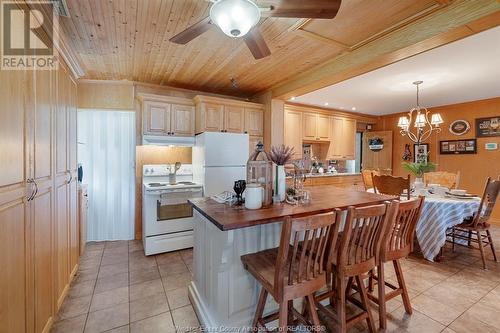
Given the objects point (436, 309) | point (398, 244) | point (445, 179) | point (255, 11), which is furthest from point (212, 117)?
point (445, 179)

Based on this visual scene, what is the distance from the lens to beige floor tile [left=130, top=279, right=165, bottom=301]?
2.20 m

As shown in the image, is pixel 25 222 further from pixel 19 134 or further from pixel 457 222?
pixel 457 222

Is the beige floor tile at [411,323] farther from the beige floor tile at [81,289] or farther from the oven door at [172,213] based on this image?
the beige floor tile at [81,289]

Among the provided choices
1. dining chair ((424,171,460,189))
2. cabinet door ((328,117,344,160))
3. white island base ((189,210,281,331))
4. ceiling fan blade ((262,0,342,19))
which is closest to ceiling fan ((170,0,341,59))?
ceiling fan blade ((262,0,342,19))

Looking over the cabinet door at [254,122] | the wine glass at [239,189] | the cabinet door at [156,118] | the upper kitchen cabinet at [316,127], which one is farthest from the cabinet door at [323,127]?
the wine glass at [239,189]

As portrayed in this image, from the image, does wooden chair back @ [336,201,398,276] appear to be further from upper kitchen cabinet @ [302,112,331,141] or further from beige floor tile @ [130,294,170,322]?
upper kitchen cabinet @ [302,112,331,141]

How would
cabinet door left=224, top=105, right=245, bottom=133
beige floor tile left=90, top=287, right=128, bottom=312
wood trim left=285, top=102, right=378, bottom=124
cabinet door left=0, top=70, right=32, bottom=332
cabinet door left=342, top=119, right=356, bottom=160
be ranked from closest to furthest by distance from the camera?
cabinet door left=0, top=70, right=32, bottom=332 < beige floor tile left=90, top=287, right=128, bottom=312 < cabinet door left=224, top=105, right=245, bottom=133 < wood trim left=285, top=102, right=378, bottom=124 < cabinet door left=342, top=119, right=356, bottom=160

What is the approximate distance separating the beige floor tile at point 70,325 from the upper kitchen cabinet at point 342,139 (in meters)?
5.06

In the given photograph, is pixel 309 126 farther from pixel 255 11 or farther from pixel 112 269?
pixel 112 269

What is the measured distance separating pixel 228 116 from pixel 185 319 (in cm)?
281

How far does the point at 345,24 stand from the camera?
6.66 feet

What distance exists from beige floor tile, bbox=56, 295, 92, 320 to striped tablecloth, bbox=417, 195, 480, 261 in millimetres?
3784

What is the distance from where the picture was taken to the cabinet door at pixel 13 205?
109 centimetres

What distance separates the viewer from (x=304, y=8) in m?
1.41
